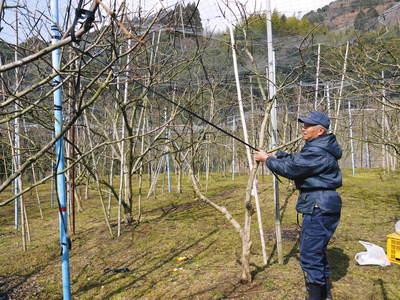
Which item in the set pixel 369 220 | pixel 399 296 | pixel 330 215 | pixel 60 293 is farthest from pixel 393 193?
pixel 60 293

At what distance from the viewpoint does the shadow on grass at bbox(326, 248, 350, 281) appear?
374 centimetres

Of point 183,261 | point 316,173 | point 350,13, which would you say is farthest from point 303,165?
point 350,13

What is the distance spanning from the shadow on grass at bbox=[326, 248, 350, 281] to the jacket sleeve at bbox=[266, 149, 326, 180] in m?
1.58

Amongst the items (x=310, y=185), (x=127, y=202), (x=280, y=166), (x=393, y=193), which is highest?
(x=280, y=166)

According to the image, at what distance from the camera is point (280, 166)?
2803mm

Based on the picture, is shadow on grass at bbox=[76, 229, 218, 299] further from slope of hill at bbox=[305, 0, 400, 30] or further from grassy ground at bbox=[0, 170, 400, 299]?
slope of hill at bbox=[305, 0, 400, 30]

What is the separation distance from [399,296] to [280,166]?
1.82 m

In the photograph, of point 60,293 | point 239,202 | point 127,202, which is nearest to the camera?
point 60,293

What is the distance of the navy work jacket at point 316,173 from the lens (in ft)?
9.03

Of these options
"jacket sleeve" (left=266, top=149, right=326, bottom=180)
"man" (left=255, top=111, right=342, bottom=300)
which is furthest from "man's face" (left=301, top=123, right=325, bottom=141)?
"jacket sleeve" (left=266, top=149, right=326, bottom=180)

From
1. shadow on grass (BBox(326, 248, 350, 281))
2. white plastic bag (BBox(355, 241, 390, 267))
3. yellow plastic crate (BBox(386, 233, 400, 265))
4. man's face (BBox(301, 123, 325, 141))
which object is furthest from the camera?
white plastic bag (BBox(355, 241, 390, 267))

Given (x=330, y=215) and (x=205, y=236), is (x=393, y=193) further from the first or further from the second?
(x=330, y=215)

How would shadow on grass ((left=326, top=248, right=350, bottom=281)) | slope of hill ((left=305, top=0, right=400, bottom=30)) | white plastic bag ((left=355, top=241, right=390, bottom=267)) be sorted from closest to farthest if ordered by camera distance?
shadow on grass ((left=326, top=248, right=350, bottom=281))
white plastic bag ((left=355, top=241, right=390, bottom=267))
slope of hill ((left=305, top=0, right=400, bottom=30))

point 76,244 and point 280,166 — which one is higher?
point 280,166
